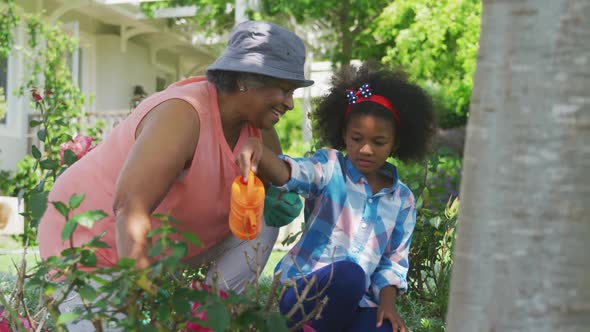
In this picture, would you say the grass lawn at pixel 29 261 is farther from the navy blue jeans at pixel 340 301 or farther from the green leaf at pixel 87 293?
the green leaf at pixel 87 293

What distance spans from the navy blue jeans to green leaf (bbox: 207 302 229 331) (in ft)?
3.02

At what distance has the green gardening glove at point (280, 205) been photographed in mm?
2520

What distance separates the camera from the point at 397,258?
2.76m

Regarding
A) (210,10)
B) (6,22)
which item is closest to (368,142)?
(6,22)

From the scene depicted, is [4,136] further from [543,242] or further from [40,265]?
[543,242]

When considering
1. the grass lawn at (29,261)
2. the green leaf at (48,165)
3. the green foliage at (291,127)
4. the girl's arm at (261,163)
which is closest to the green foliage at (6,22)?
the grass lawn at (29,261)

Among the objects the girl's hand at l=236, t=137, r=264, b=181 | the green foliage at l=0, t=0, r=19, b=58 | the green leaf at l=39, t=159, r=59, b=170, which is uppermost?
the green foliage at l=0, t=0, r=19, b=58

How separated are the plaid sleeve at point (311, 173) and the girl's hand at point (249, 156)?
0.19 meters

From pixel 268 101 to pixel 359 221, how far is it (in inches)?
22.1

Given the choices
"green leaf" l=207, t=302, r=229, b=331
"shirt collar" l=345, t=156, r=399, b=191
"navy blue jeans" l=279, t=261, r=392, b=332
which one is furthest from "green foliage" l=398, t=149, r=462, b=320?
"green leaf" l=207, t=302, r=229, b=331

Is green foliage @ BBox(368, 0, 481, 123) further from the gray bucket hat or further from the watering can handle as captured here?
the watering can handle

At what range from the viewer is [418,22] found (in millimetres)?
10477

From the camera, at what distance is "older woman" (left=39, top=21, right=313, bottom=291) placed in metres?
2.27

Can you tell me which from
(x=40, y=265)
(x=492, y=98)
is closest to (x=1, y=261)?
(x=40, y=265)
